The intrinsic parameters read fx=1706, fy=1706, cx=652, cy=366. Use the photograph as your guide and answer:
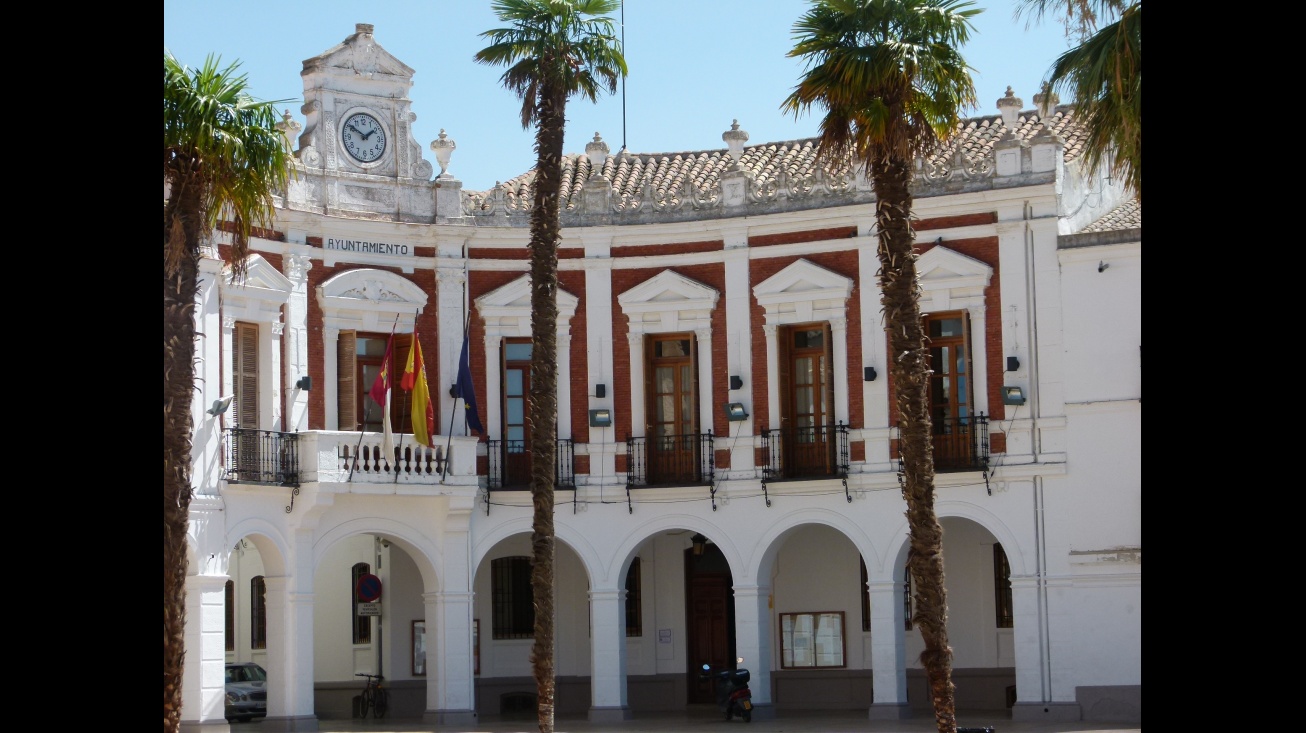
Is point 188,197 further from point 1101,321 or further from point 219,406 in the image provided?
point 1101,321

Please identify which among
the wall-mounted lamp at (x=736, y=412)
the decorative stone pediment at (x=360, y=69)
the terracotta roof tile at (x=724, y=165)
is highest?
the decorative stone pediment at (x=360, y=69)

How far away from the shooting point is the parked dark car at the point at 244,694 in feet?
107

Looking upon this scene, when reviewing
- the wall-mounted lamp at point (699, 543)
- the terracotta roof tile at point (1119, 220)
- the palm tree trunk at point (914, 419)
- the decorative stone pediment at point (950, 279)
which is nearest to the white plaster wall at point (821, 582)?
the wall-mounted lamp at point (699, 543)

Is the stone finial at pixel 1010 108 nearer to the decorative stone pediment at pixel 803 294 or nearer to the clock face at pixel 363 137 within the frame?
the decorative stone pediment at pixel 803 294

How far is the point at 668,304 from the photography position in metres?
31.2

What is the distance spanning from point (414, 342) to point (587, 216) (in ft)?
14.8

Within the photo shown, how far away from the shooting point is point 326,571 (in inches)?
1359

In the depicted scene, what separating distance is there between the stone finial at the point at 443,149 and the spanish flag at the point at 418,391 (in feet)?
13.3

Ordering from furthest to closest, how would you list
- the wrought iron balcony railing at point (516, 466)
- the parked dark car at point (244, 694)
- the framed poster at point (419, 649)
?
the framed poster at point (419, 649) < the parked dark car at point (244, 694) < the wrought iron balcony railing at point (516, 466)

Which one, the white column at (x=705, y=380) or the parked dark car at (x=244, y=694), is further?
the parked dark car at (x=244, y=694)

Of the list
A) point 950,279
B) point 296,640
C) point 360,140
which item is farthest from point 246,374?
point 950,279

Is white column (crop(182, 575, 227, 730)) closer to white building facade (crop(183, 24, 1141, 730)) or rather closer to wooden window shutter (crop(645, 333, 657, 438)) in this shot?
white building facade (crop(183, 24, 1141, 730))
